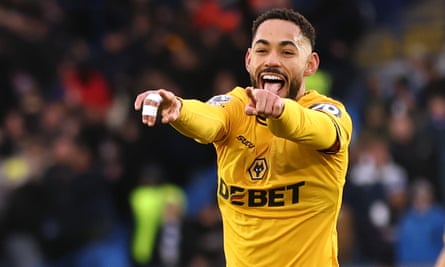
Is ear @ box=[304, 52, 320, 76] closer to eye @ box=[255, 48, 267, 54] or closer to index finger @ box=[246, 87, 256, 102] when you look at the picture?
eye @ box=[255, 48, 267, 54]

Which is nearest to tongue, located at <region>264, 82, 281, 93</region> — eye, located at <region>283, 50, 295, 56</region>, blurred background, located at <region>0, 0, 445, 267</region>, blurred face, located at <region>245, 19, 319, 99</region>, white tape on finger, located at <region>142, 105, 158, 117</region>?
blurred face, located at <region>245, 19, 319, 99</region>

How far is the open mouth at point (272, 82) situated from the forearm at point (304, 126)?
262 millimetres

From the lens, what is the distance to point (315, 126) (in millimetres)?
5145

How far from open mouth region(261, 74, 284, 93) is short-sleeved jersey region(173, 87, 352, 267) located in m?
0.17

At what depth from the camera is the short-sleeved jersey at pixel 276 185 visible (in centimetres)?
553

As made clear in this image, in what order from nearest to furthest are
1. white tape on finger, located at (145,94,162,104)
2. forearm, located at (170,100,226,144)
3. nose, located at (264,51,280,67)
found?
white tape on finger, located at (145,94,162,104), forearm, located at (170,100,226,144), nose, located at (264,51,280,67)

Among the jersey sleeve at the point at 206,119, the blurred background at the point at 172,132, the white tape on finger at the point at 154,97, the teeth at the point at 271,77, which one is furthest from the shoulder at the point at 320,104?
the blurred background at the point at 172,132

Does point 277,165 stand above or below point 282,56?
below

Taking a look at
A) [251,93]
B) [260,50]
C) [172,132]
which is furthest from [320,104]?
[172,132]

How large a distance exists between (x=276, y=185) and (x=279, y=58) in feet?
1.99

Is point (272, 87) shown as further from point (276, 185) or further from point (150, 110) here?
point (150, 110)

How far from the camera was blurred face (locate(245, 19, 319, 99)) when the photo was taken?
5457 millimetres

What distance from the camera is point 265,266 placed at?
5.59 meters

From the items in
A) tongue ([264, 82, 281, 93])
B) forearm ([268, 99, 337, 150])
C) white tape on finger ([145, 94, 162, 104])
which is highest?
tongue ([264, 82, 281, 93])
